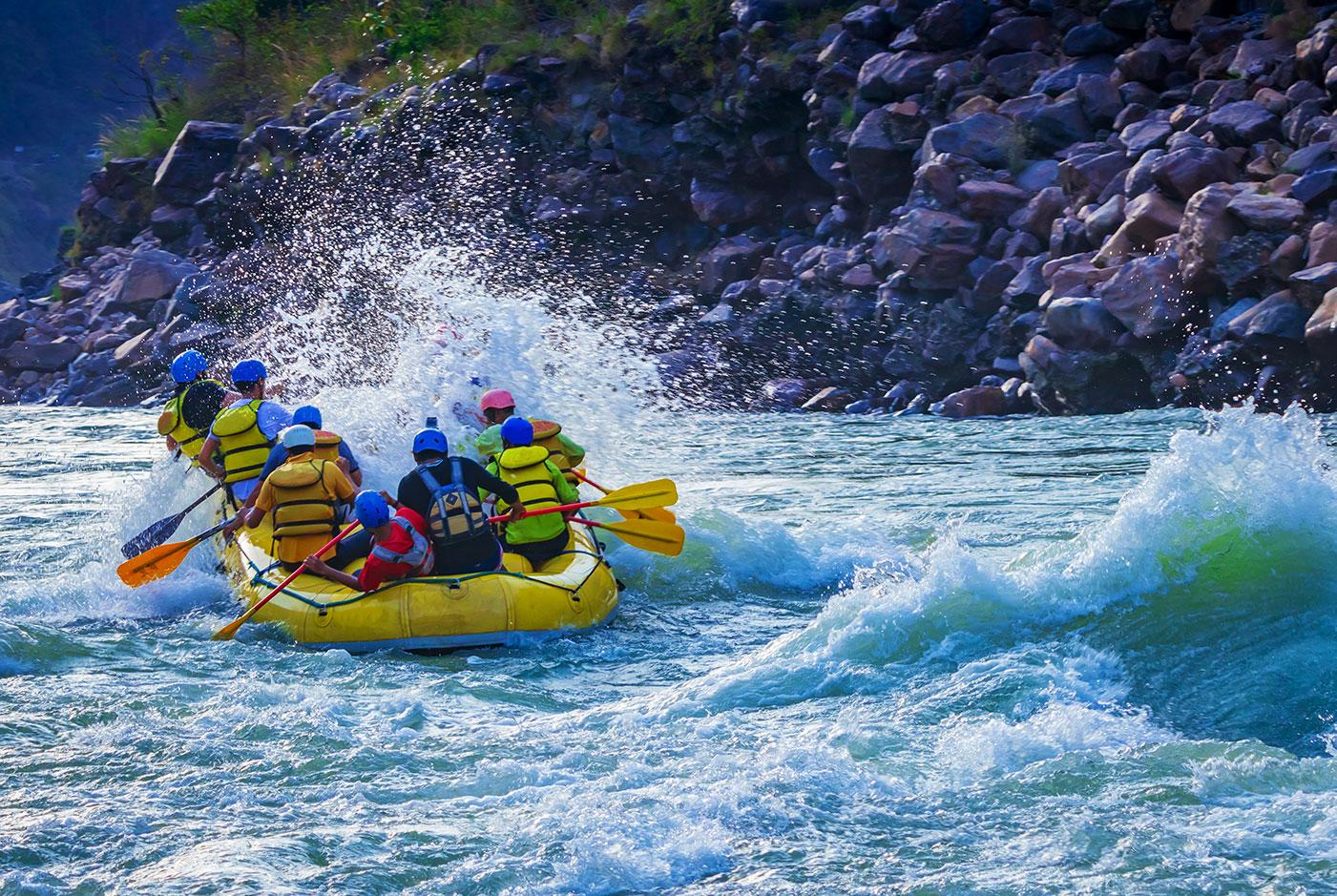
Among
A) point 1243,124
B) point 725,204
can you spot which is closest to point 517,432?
point 1243,124

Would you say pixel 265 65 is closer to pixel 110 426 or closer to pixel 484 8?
pixel 484 8

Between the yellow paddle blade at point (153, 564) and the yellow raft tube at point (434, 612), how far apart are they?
1.11 metres

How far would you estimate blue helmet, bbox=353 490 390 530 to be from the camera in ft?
24.7

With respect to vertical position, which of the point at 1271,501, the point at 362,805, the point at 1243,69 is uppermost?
the point at 1243,69

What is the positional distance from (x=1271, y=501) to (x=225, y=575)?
20.1 ft

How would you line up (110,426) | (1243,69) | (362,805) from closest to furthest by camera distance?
1. (362,805)
2. (1243,69)
3. (110,426)

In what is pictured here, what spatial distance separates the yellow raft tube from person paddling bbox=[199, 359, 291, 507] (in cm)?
A: 157

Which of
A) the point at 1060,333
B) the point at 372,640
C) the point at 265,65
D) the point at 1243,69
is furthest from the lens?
the point at 265,65

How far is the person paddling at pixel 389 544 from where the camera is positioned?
7.55m

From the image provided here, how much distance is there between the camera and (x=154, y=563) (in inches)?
340

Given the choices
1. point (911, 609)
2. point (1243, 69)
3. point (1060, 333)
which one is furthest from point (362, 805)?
point (1243, 69)

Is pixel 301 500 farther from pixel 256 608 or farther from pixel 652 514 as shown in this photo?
pixel 652 514

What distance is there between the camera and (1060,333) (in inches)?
610

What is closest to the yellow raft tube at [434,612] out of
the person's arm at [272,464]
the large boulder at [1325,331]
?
the person's arm at [272,464]
